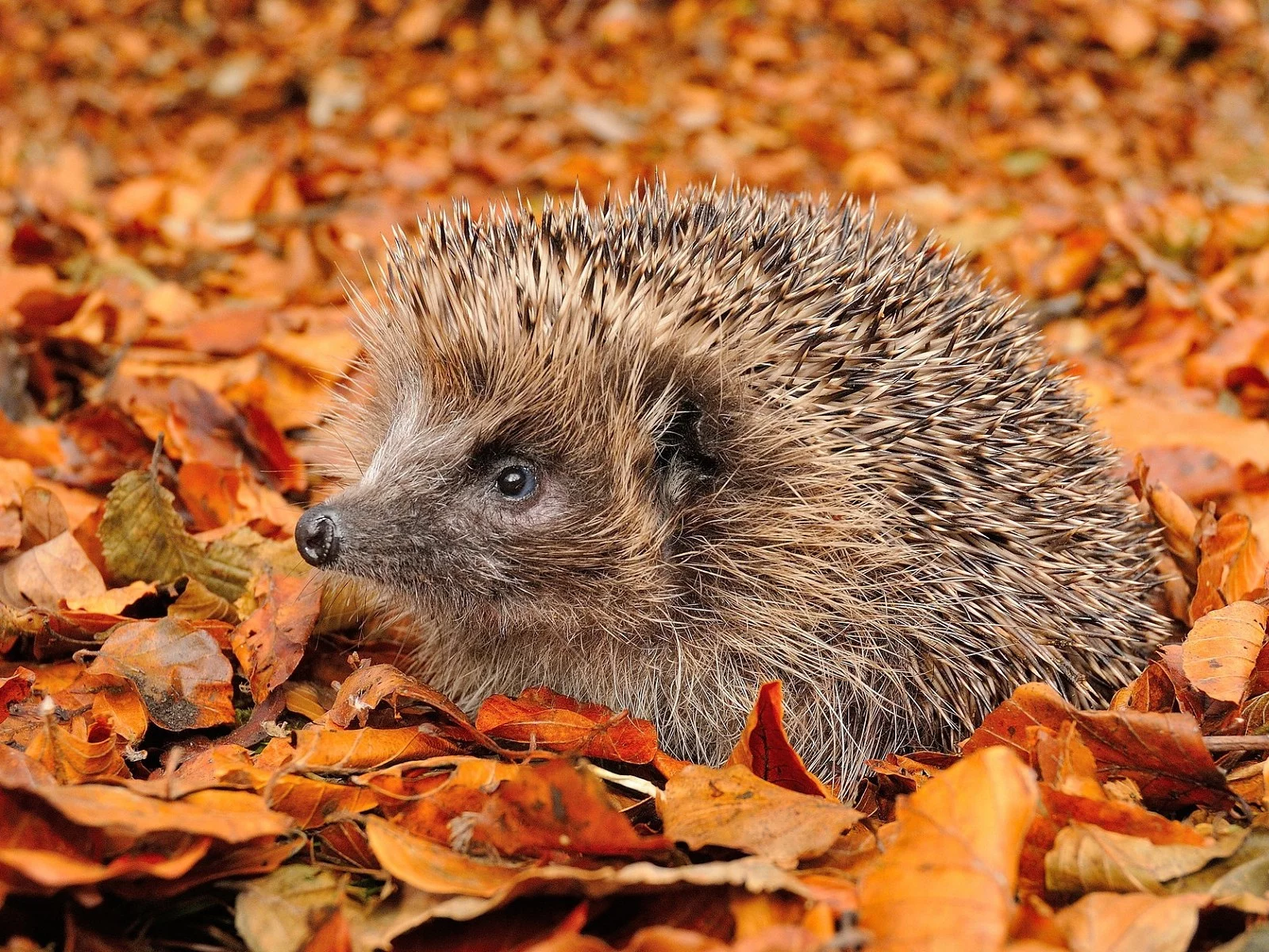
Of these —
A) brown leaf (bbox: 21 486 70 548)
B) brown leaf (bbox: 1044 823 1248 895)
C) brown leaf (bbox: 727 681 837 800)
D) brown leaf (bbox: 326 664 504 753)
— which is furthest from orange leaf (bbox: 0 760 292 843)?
brown leaf (bbox: 1044 823 1248 895)

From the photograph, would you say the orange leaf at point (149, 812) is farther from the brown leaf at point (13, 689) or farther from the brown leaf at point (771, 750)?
the brown leaf at point (771, 750)

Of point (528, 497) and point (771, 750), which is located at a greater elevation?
point (528, 497)

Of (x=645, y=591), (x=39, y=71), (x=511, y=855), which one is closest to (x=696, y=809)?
(x=511, y=855)

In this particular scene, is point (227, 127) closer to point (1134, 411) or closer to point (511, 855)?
point (1134, 411)

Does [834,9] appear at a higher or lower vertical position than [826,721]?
higher

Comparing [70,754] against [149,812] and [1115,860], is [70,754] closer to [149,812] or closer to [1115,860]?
[149,812]

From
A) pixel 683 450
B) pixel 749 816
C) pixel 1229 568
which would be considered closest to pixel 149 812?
pixel 749 816
